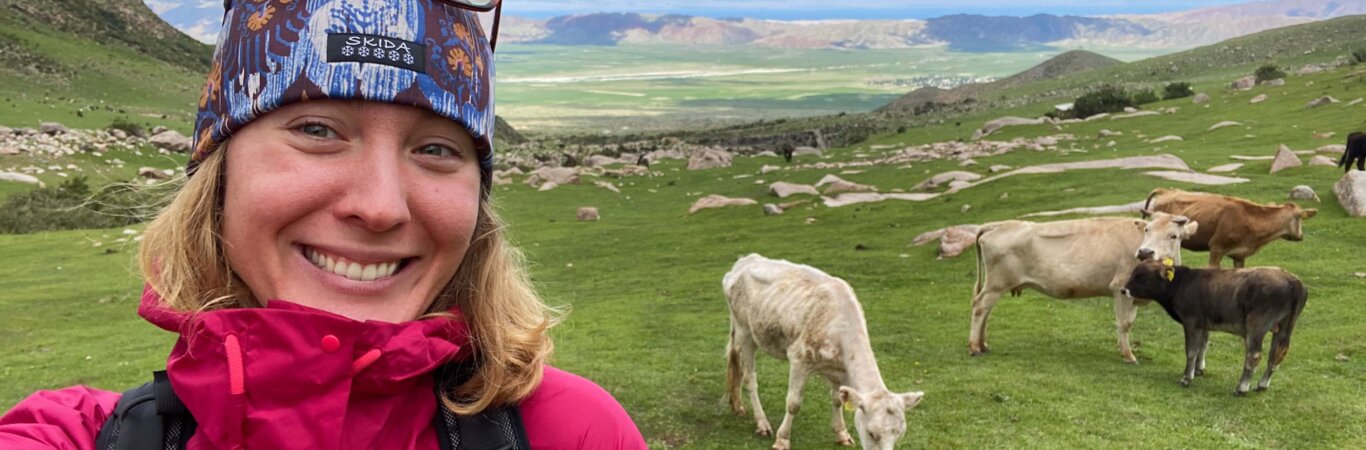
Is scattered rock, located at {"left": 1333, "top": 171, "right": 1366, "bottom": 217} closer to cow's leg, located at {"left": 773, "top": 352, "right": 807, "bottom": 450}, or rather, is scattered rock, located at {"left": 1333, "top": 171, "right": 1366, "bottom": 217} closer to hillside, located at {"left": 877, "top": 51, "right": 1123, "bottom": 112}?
cow's leg, located at {"left": 773, "top": 352, "right": 807, "bottom": 450}

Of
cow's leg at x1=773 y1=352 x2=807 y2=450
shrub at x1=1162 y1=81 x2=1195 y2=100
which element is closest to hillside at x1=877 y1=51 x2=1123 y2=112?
shrub at x1=1162 y1=81 x2=1195 y2=100

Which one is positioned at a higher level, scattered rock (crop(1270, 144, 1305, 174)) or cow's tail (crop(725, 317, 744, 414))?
scattered rock (crop(1270, 144, 1305, 174))

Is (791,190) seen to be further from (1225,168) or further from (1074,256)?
(1074,256)

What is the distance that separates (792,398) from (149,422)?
7.79 metres

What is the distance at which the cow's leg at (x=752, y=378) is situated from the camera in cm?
960

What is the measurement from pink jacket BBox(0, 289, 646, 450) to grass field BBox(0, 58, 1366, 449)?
91 centimetres

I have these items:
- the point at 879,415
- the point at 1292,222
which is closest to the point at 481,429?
the point at 879,415

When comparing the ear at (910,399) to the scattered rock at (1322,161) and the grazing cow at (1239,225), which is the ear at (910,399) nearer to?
the grazing cow at (1239,225)

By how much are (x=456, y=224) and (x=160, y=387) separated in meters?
0.70

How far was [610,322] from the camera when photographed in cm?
1589

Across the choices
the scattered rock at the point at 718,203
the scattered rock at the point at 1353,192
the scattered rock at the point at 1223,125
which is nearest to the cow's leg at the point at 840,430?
the scattered rock at the point at 1353,192

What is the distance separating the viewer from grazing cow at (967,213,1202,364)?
37.9 feet

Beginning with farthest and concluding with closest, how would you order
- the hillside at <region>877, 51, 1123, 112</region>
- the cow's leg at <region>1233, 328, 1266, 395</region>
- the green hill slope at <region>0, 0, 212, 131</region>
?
the hillside at <region>877, 51, 1123, 112</region> < the green hill slope at <region>0, 0, 212, 131</region> < the cow's leg at <region>1233, 328, 1266, 395</region>

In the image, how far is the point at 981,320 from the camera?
41.0ft
